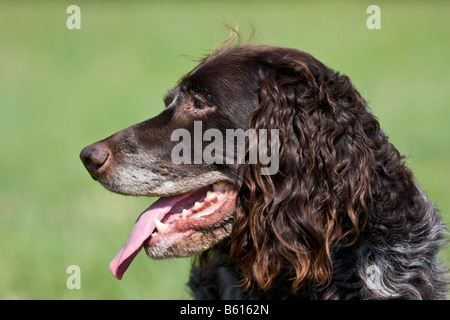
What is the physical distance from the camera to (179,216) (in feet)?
12.0

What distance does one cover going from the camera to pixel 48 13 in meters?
22.1

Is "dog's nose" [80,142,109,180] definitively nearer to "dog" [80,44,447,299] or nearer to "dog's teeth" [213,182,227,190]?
"dog" [80,44,447,299]

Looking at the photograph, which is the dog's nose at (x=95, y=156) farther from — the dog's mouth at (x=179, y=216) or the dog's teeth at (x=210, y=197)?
the dog's teeth at (x=210, y=197)

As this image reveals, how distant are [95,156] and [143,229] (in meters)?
0.48

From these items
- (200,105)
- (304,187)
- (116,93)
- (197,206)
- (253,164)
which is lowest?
(197,206)

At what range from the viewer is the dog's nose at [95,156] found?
12.0ft

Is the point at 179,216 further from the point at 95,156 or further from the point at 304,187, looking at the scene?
the point at 304,187

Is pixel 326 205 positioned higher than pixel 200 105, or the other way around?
pixel 200 105

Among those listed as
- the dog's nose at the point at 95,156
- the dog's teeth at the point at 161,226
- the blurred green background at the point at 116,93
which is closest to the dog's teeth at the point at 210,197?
the dog's teeth at the point at 161,226

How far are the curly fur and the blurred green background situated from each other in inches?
20.0

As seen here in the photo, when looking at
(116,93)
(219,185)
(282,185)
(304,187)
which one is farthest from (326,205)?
(116,93)

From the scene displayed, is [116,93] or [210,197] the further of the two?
[116,93]

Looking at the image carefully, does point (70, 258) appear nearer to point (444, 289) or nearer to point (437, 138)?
point (444, 289)

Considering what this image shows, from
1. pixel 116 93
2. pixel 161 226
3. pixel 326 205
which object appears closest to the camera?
pixel 326 205
